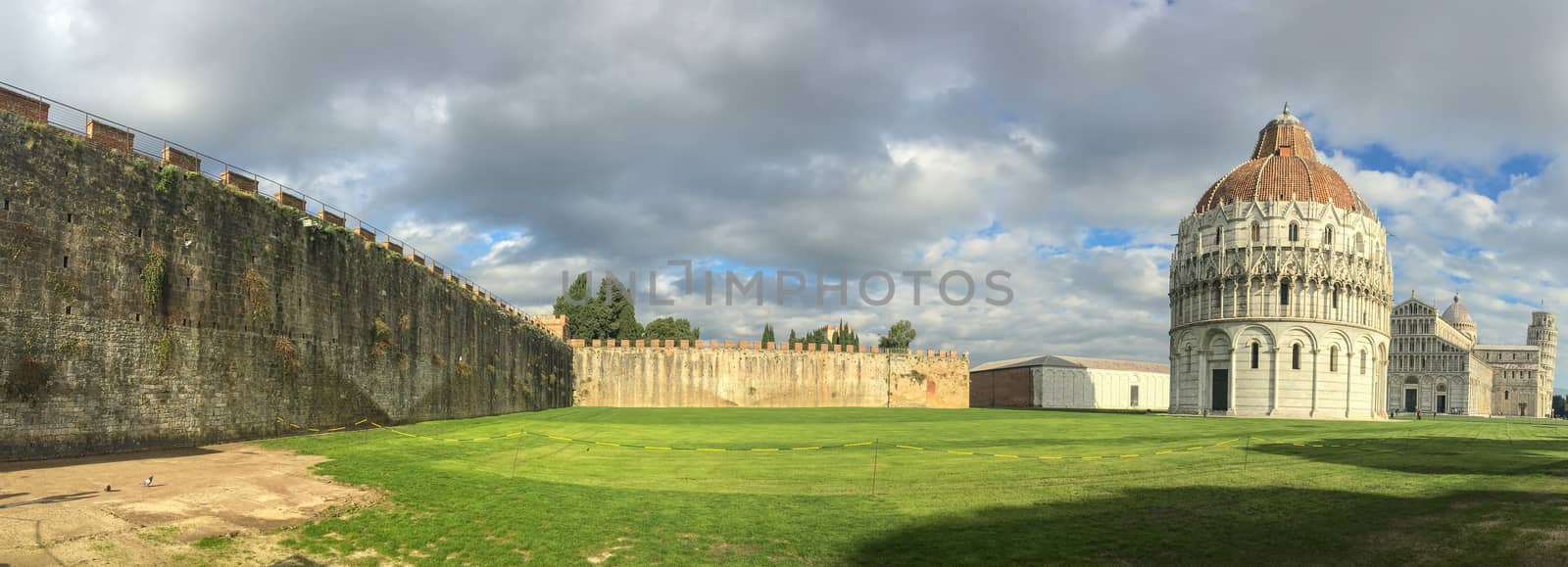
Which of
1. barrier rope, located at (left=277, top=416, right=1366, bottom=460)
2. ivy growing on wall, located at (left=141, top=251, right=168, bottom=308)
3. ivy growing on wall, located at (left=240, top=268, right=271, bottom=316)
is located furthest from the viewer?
ivy growing on wall, located at (left=240, top=268, right=271, bottom=316)

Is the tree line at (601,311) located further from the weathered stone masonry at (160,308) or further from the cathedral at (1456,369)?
the cathedral at (1456,369)

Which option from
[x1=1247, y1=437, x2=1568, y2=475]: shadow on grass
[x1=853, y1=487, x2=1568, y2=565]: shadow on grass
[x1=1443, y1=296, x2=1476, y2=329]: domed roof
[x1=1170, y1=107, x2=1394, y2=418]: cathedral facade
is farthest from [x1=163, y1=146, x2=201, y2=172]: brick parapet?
[x1=1443, y1=296, x2=1476, y2=329]: domed roof

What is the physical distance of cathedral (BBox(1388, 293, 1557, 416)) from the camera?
120 metres

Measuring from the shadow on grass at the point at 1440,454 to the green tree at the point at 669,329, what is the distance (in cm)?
6856

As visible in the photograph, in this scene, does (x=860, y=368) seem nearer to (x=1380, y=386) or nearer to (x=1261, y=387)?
(x=1261, y=387)

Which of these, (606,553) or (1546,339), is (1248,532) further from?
(1546,339)

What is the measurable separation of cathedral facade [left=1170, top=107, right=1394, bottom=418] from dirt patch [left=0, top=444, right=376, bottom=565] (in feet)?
177

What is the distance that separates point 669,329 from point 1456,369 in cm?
10846

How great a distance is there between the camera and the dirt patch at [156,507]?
10.7 meters

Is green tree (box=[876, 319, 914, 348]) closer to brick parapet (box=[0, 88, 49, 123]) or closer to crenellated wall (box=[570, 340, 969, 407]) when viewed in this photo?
crenellated wall (box=[570, 340, 969, 407])

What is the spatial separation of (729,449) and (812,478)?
687 cm

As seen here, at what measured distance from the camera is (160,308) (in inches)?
805

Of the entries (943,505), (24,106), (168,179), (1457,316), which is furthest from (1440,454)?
(1457,316)

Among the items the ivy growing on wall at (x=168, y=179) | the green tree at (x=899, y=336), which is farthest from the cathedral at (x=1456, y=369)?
the ivy growing on wall at (x=168, y=179)
